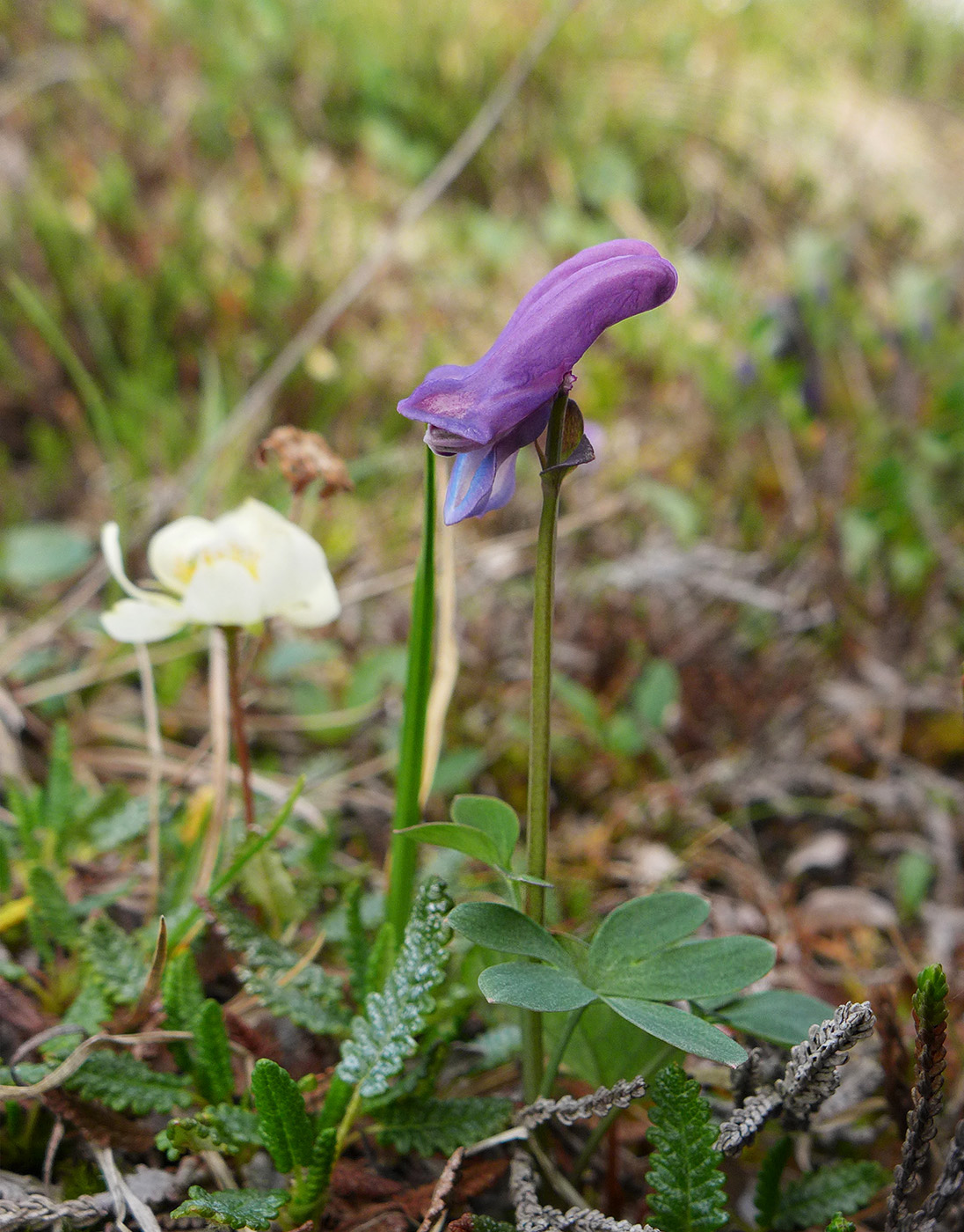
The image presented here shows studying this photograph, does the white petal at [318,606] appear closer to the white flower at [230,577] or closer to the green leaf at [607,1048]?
the white flower at [230,577]

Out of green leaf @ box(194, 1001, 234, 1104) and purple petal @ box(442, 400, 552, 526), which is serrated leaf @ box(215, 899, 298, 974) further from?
purple petal @ box(442, 400, 552, 526)

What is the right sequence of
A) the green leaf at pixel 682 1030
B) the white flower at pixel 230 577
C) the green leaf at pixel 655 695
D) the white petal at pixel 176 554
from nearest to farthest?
the green leaf at pixel 682 1030 → the white flower at pixel 230 577 → the white petal at pixel 176 554 → the green leaf at pixel 655 695

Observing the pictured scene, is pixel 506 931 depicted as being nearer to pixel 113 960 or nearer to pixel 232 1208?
pixel 232 1208

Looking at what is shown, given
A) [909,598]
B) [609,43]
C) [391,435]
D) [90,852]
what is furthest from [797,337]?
[609,43]

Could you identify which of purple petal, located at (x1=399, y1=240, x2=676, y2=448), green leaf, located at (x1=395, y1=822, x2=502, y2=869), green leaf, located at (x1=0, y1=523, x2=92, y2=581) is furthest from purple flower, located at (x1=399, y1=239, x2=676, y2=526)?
green leaf, located at (x1=0, y1=523, x2=92, y2=581)

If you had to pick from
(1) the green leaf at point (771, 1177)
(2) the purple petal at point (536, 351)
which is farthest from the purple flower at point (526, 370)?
(1) the green leaf at point (771, 1177)
